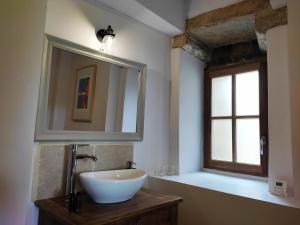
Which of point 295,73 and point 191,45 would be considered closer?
point 295,73

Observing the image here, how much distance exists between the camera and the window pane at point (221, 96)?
2381mm

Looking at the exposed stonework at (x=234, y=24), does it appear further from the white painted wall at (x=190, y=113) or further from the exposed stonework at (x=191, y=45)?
the white painted wall at (x=190, y=113)

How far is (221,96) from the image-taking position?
2451mm

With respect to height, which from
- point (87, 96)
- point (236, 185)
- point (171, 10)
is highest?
point (171, 10)

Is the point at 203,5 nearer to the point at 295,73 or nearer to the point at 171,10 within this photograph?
→ the point at 171,10

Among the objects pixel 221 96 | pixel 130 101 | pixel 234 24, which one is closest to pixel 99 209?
pixel 130 101

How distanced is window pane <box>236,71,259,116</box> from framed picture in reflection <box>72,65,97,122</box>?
1.44 m

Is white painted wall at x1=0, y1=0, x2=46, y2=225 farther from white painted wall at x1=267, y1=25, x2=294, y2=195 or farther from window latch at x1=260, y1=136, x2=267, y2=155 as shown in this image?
window latch at x1=260, y1=136, x2=267, y2=155

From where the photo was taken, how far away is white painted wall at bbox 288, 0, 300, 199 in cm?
148

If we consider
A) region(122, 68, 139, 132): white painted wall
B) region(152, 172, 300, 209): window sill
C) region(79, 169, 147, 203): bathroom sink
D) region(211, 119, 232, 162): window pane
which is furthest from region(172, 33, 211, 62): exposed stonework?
region(79, 169, 147, 203): bathroom sink

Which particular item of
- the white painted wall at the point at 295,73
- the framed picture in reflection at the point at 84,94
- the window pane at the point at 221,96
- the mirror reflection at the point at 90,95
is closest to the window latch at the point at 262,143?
the window pane at the point at 221,96

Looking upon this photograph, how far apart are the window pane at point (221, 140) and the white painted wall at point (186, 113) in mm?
Result: 137

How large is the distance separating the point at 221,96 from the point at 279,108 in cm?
80

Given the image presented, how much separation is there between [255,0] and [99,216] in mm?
1914
